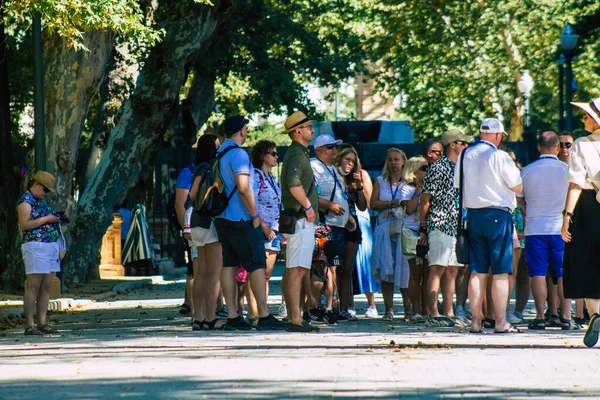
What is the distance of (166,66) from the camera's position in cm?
2225

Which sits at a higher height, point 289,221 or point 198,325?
point 289,221

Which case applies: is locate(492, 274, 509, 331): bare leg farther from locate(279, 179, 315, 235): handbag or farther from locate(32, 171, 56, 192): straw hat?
locate(32, 171, 56, 192): straw hat

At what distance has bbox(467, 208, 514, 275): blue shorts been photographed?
39.0 ft

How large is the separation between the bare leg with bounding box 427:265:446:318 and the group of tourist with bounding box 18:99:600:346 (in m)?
0.02

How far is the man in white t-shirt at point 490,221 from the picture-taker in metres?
11.9

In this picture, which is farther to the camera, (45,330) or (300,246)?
(45,330)

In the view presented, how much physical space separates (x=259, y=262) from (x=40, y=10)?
12.8 ft

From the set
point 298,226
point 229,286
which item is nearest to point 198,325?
point 229,286

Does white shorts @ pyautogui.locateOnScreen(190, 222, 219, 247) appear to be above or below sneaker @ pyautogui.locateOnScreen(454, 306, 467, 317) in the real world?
above

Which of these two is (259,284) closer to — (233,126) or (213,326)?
(213,326)

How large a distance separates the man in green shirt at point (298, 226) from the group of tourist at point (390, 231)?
1 centimetres

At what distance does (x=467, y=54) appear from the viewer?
1758 inches

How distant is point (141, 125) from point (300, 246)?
10947 mm

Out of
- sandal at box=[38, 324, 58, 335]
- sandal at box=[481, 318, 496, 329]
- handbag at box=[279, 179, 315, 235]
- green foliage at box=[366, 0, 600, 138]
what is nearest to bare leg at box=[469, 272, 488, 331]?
sandal at box=[481, 318, 496, 329]
